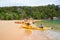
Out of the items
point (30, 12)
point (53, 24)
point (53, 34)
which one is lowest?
point (53, 34)

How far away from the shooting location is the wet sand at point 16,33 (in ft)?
5.08

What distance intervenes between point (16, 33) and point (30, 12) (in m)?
0.30

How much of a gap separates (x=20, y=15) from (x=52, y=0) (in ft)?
1.37

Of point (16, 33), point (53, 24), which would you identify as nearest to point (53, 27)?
point (53, 24)

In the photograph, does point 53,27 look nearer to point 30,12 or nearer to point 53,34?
point 53,34

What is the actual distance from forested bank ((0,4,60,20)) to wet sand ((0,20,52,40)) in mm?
89

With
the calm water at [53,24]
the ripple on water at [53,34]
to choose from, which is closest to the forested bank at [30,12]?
the calm water at [53,24]

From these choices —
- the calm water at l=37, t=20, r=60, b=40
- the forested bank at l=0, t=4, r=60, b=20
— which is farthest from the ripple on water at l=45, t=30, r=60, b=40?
the forested bank at l=0, t=4, r=60, b=20

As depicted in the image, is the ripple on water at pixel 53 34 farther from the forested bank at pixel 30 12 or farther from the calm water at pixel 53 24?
the forested bank at pixel 30 12

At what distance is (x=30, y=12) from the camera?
5.35 ft

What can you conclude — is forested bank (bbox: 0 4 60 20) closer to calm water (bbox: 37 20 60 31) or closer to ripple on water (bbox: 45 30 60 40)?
calm water (bbox: 37 20 60 31)

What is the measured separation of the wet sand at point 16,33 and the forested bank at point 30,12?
0.29 feet

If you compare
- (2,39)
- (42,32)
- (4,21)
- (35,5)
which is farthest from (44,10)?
(2,39)

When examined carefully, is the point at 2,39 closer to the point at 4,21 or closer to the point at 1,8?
the point at 4,21
